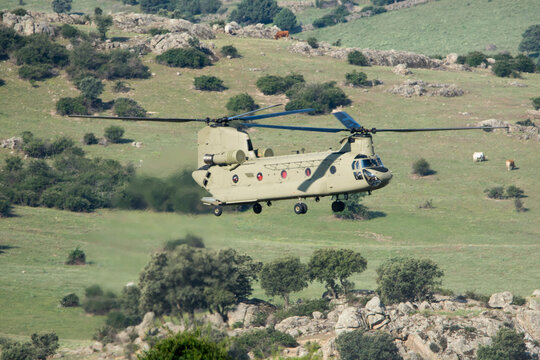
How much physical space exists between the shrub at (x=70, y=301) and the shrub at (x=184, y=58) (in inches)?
3610

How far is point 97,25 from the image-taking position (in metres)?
174

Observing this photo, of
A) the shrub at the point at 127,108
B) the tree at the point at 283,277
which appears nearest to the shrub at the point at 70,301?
the tree at the point at 283,277

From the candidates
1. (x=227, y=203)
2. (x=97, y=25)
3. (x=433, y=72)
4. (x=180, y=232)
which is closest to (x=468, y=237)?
(x=180, y=232)

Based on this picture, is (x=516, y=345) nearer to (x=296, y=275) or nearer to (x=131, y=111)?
(x=296, y=275)

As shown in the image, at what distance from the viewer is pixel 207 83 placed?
149 metres

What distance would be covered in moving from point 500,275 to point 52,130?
2894 inches

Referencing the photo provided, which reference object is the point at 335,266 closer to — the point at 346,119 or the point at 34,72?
the point at 346,119

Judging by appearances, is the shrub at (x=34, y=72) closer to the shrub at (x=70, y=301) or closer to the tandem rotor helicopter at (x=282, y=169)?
the shrub at (x=70, y=301)

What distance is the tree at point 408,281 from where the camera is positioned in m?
83.2

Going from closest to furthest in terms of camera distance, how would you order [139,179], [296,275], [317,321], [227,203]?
[227,203], [139,179], [317,321], [296,275]

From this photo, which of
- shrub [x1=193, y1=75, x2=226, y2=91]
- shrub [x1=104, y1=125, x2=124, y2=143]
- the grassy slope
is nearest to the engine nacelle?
the grassy slope

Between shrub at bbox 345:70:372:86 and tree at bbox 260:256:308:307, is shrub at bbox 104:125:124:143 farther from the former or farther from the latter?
tree at bbox 260:256:308:307

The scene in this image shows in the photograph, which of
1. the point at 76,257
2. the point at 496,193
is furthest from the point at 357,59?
the point at 76,257

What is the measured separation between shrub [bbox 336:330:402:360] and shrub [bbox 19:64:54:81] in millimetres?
95584
